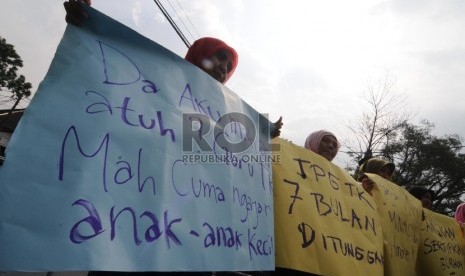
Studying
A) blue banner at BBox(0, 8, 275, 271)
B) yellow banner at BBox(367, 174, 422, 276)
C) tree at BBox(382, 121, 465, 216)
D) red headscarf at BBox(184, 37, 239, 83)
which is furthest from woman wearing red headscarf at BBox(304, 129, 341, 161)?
tree at BBox(382, 121, 465, 216)

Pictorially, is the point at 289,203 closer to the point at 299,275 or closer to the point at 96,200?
the point at 299,275

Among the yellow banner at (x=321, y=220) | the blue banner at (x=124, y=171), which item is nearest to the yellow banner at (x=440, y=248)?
the yellow banner at (x=321, y=220)

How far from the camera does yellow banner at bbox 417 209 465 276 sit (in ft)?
8.30

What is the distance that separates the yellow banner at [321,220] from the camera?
1.52m

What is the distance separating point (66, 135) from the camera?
800 millimetres

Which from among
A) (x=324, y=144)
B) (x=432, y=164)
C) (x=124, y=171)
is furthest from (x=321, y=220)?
(x=432, y=164)

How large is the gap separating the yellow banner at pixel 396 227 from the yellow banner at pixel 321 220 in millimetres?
106

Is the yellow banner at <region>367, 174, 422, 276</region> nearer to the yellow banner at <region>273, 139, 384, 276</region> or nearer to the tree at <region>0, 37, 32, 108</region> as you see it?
the yellow banner at <region>273, 139, 384, 276</region>

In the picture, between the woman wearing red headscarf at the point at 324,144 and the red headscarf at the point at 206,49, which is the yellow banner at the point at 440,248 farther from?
the red headscarf at the point at 206,49

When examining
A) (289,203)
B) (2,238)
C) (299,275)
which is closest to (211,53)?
(289,203)

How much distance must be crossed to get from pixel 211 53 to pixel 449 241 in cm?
272

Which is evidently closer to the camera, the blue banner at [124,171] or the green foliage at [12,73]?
the blue banner at [124,171]

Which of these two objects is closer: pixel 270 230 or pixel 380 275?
pixel 270 230

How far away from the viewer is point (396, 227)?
2168mm
